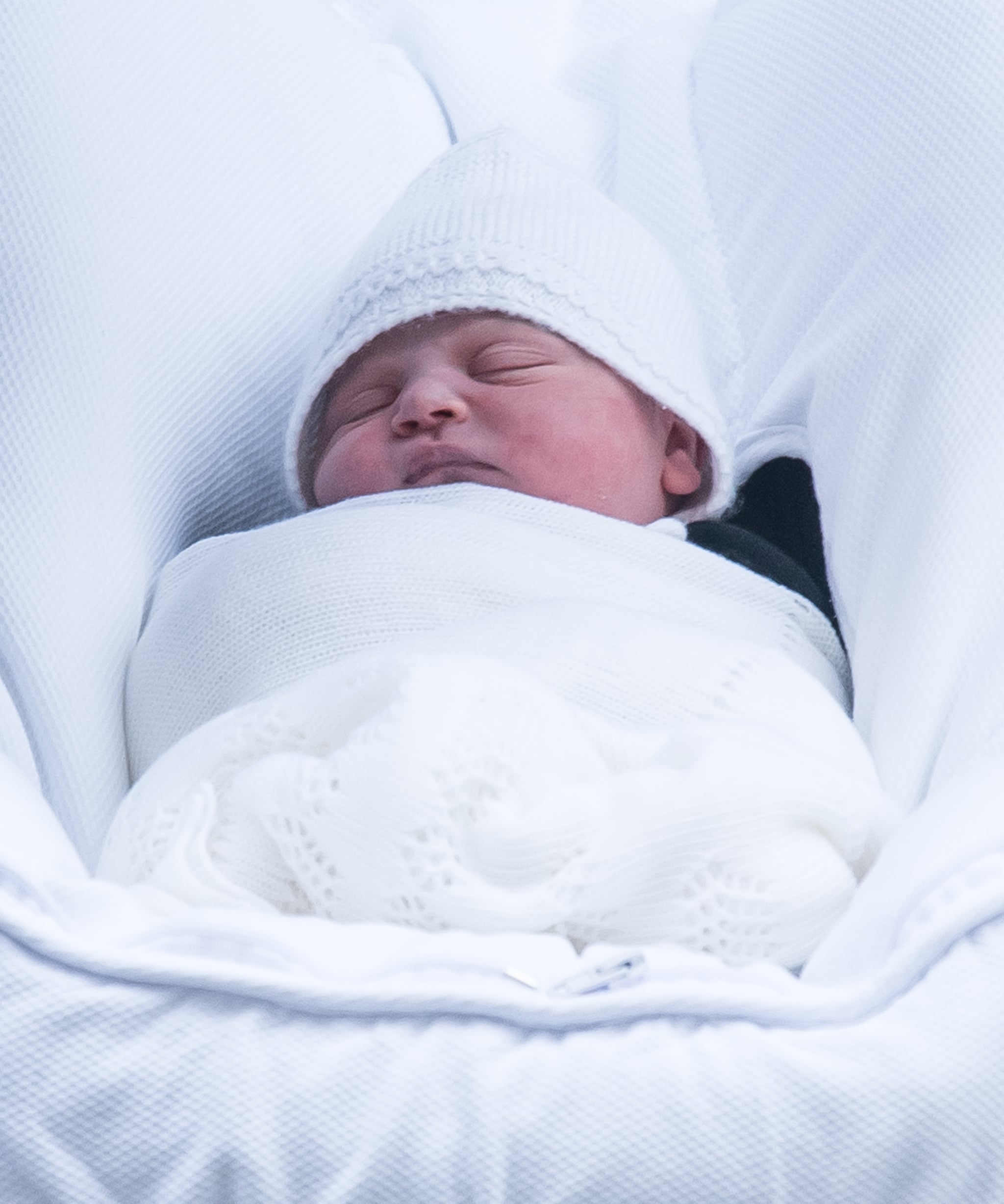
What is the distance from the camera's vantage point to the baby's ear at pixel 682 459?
1.18 meters

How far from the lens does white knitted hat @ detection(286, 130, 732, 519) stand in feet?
3.72

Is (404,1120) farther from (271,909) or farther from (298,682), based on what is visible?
Result: (298,682)

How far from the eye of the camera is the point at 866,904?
550 millimetres

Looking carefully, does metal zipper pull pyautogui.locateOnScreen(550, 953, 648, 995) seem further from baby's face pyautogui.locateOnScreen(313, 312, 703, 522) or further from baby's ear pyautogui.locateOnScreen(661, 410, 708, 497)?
baby's ear pyautogui.locateOnScreen(661, 410, 708, 497)

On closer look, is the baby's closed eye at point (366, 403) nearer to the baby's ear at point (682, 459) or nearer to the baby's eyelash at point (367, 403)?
the baby's eyelash at point (367, 403)

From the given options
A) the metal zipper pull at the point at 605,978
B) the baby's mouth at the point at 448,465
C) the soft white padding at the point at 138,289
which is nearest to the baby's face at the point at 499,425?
the baby's mouth at the point at 448,465

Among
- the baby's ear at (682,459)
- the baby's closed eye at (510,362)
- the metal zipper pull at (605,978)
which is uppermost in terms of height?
the metal zipper pull at (605,978)

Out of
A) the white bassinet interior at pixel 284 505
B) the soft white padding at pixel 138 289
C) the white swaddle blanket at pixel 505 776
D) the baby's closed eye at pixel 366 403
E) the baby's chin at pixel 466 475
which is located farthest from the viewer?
the baby's closed eye at pixel 366 403

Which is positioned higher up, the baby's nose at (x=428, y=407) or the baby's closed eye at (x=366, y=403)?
the baby's nose at (x=428, y=407)

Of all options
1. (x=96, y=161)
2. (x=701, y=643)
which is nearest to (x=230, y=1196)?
(x=701, y=643)

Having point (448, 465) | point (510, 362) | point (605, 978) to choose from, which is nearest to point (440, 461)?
point (448, 465)

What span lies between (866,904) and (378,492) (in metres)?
0.61

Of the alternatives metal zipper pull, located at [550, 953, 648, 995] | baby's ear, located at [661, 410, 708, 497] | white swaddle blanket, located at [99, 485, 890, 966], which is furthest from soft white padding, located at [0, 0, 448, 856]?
metal zipper pull, located at [550, 953, 648, 995]

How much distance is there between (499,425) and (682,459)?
20 cm
